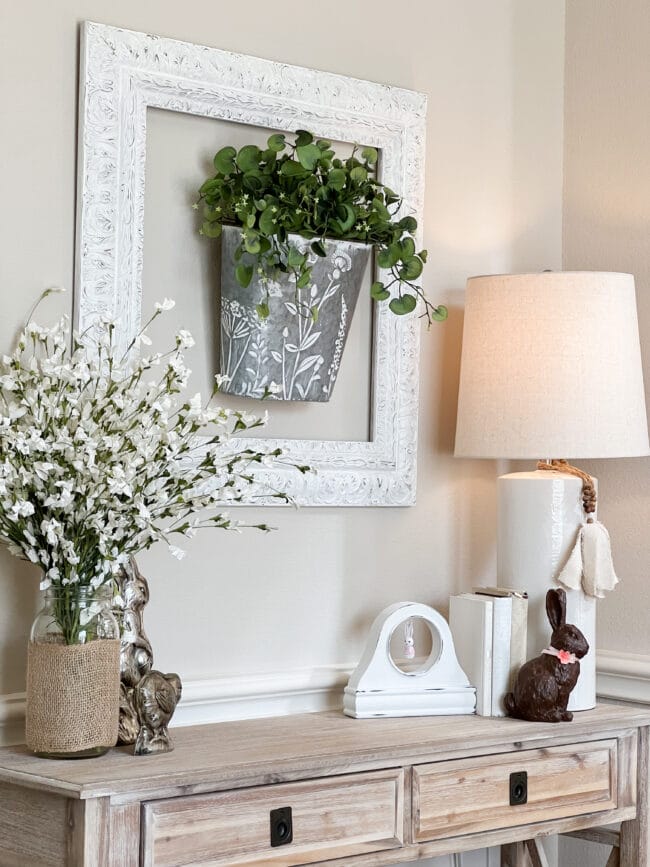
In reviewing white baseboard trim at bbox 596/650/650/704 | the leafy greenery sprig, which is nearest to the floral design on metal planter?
the leafy greenery sprig

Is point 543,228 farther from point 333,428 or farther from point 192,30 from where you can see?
point 192,30

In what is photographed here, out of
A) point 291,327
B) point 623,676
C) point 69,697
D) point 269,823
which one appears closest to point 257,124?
point 291,327

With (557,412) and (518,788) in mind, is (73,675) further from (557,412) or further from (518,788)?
(557,412)

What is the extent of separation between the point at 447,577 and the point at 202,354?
0.71 m

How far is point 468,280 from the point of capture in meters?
2.34

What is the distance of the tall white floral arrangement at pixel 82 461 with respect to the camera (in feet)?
5.63

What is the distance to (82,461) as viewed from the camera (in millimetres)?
1713

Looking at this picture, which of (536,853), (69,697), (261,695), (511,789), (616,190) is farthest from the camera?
(616,190)

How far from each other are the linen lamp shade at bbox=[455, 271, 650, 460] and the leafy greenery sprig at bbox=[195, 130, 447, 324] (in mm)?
215

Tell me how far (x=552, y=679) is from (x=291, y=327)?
759mm

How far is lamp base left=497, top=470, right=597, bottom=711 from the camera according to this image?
7.35 ft

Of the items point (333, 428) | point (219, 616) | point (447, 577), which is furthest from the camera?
point (447, 577)

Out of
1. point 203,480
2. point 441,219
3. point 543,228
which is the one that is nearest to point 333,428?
point 203,480

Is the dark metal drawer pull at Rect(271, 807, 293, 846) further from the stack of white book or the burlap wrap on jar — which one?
the stack of white book
